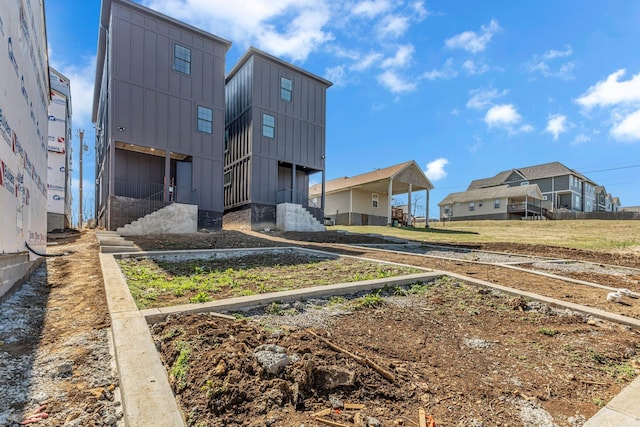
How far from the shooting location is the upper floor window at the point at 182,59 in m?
13.9

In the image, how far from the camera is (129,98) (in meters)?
12.5

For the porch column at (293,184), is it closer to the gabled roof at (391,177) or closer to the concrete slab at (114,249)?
the gabled roof at (391,177)

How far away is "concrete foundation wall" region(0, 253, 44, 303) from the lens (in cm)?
373

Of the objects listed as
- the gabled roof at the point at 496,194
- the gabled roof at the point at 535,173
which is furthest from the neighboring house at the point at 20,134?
the gabled roof at the point at 535,173

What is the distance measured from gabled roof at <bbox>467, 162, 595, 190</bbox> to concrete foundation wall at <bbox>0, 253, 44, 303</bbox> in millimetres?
46254

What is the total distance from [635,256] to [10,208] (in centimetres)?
1511

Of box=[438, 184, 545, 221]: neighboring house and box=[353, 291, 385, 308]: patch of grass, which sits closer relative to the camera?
box=[353, 291, 385, 308]: patch of grass

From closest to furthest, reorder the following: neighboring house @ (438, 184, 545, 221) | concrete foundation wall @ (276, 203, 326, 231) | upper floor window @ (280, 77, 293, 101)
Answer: concrete foundation wall @ (276, 203, 326, 231) → upper floor window @ (280, 77, 293, 101) → neighboring house @ (438, 184, 545, 221)

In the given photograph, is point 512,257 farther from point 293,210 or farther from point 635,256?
point 293,210

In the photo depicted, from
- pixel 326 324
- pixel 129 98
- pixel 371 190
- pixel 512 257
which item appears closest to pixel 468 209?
pixel 371 190

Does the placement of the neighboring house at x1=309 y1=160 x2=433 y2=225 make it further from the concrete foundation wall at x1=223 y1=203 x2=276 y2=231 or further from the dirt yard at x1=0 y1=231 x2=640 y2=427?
the dirt yard at x1=0 y1=231 x2=640 y2=427

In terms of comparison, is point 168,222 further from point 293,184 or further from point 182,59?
point 182,59

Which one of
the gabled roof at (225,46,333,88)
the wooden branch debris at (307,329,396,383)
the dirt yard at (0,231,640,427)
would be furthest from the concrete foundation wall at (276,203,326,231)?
the wooden branch debris at (307,329,396,383)

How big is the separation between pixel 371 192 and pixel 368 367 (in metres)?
26.9
